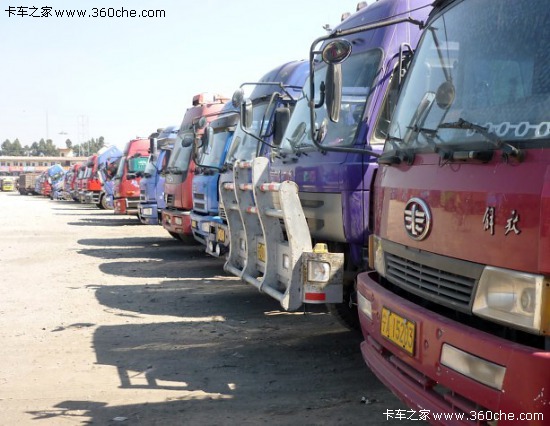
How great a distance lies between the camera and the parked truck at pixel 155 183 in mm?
15562

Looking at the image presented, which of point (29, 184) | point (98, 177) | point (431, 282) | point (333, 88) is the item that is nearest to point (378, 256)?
point (431, 282)

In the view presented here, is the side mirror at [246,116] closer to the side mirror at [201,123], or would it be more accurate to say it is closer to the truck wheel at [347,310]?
the truck wheel at [347,310]

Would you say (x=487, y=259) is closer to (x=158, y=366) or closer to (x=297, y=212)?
(x=297, y=212)

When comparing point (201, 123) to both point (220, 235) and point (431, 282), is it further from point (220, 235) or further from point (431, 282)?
point (431, 282)

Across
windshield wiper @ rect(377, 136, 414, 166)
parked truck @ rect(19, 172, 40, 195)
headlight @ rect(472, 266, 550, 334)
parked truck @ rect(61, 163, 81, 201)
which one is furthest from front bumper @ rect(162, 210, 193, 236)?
parked truck @ rect(19, 172, 40, 195)

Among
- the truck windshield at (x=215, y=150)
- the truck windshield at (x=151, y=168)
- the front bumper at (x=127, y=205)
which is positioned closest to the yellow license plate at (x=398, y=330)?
the truck windshield at (x=215, y=150)

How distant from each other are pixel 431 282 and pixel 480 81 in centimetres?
A: 104

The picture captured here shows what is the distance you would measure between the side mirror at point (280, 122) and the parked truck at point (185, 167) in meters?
3.95

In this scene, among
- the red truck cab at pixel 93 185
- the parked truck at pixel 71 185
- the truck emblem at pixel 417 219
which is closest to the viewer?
the truck emblem at pixel 417 219

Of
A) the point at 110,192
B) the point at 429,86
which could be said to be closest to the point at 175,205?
the point at 429,86

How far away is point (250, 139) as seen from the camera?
9.02 metres

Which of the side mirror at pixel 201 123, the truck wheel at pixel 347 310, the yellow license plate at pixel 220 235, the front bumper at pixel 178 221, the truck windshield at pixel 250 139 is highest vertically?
the side mirror at pixel 201 123

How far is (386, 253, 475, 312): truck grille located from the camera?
9.69 ft

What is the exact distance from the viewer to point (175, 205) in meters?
12.4
